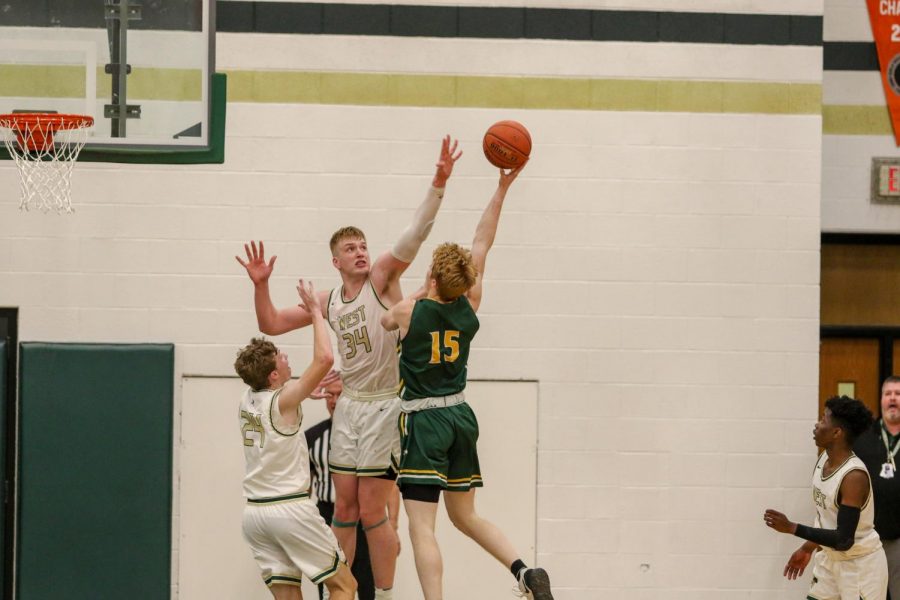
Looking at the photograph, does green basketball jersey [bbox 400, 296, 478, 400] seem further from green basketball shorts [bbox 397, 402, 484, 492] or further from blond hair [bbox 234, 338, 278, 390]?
blond hair [bbox 234, 338, 278, 390]

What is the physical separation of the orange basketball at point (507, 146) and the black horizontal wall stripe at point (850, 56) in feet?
10.8

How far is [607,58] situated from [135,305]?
3517 millimetres

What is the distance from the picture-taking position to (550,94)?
831 cm

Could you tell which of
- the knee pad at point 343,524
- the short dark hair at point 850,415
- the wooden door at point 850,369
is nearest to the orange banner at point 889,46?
the wooden door at point 850,369

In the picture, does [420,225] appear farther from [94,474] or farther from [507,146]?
[94,474]

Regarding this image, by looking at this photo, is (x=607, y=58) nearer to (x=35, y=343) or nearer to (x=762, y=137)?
(x=762, y=137)

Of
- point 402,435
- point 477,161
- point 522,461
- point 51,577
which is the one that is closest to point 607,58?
point 477,161

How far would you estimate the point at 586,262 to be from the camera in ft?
27.2

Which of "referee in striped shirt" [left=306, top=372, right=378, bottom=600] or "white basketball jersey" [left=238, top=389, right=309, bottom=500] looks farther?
→ "referee in striped shirt" [left=306, top=372, right=378, bottom=600]

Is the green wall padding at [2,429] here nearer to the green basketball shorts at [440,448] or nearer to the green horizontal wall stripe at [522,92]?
the green horizontal wall stripe at [522,92]

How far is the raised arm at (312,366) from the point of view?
6.18 meters

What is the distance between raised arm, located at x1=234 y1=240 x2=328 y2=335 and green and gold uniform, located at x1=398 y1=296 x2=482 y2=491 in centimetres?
93

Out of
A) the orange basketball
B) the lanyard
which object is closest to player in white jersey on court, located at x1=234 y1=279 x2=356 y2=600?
the orange basketball

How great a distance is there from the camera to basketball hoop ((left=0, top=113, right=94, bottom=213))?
7516mm
